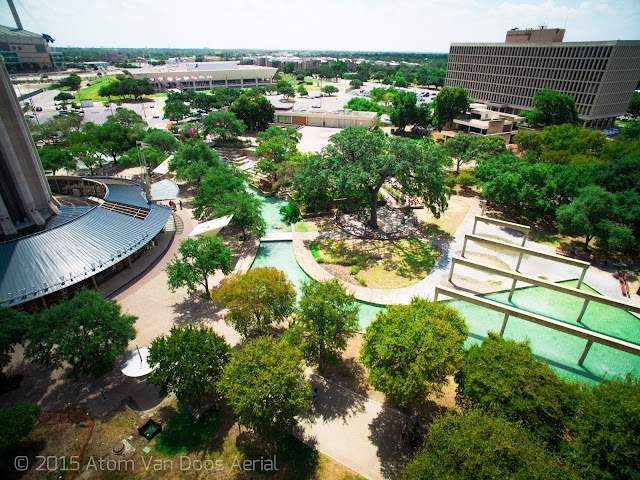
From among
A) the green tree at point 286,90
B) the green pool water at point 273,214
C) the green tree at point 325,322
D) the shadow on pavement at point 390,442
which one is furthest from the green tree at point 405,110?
the shadow on pavement at point 390,442

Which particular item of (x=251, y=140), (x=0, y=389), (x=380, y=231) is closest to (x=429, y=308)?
(x=380, y=231)

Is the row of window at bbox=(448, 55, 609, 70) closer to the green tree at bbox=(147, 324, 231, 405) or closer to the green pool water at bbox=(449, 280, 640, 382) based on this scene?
the green pool water at bbox=(449, 280, 640, 382)

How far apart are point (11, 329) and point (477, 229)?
45750 millimetres

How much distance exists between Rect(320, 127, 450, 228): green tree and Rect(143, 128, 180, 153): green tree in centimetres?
3910

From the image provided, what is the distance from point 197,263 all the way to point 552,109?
93259 mm

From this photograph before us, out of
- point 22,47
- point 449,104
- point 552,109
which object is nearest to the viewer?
point 552,109

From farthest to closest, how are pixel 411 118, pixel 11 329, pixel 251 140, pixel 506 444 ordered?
pixel 411 118, pixel 251 140, pixel 11 329, pixel 506 444

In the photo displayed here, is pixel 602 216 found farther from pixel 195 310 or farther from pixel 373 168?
pixel 195 310

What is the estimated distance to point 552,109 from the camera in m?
86.1

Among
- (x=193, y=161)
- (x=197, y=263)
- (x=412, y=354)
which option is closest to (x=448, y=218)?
(x=412, y=354)

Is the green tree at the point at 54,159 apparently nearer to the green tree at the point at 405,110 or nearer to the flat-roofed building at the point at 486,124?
the green tree at the point at 405,110

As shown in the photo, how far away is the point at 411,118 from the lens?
9056cm

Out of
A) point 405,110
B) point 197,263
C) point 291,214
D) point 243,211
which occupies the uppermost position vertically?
point 405,110

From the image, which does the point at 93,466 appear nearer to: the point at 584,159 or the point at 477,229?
the point at 477,229
